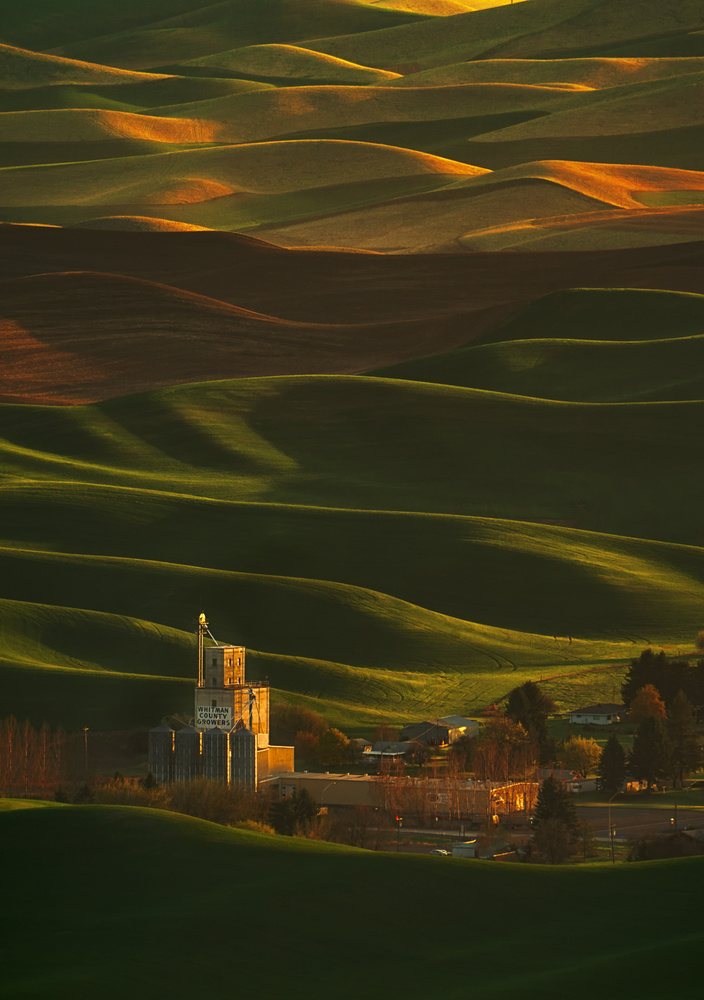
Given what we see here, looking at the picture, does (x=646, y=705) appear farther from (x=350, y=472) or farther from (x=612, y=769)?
(x=350, y=472)

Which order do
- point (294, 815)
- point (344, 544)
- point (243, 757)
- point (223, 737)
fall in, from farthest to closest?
point (344, 544) → point (243, 757) → point (223, 737) → point (294, 815)

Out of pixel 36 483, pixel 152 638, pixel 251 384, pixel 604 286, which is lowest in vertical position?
pixel 152 638

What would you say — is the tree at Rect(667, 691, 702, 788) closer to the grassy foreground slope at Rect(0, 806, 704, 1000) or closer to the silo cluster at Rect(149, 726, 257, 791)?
the silo cluster at Rect(149, 726, 257, 791)

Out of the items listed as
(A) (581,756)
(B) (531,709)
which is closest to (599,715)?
(B) (531,709)

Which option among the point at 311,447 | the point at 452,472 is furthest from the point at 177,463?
the point at 452,472

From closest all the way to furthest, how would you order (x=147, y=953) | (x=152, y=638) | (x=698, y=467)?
(x=147, y=953)
(x=152, y=638)
(x=698, y=467)

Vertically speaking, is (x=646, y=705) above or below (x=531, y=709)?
above

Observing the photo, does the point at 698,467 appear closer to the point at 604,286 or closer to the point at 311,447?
the point at 311,447
